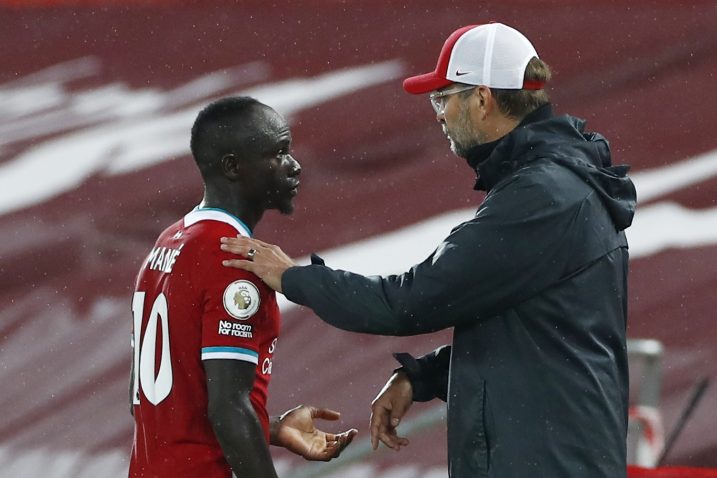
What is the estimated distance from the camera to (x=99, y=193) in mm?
4430

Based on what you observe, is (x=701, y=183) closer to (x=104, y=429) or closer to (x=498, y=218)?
(x=104, y=429)

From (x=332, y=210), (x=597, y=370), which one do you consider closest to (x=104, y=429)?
(x=332, y=210)

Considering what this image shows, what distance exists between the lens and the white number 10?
82.1 inches

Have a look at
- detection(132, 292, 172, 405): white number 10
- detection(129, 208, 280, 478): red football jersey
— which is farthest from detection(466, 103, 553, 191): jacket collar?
detection(132, 292, 172, 405): white number 10

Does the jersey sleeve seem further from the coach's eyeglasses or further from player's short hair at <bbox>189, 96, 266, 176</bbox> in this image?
the coach's eyeglasses

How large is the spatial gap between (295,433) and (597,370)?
570 millimetres

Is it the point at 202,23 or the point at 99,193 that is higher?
the point at 202,23

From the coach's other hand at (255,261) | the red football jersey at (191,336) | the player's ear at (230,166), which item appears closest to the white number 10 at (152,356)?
the red football jersey at (191,336)

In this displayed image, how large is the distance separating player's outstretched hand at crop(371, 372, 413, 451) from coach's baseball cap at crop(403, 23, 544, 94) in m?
0.57

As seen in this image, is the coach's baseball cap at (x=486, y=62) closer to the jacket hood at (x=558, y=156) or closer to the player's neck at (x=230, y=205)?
the jacket hood at (x=558, y=156)

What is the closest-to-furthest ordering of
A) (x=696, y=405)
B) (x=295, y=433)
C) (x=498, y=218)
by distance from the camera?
(x=498, y=218), (x=295, y=433), (x=696, y=405)

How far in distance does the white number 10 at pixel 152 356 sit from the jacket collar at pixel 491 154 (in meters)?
0.60

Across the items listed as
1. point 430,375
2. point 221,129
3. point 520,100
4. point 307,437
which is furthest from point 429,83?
point 307,437

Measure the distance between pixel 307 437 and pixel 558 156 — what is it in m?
0.69
